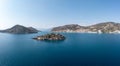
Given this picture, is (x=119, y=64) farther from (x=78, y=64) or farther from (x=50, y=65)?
(x=50, y=65)

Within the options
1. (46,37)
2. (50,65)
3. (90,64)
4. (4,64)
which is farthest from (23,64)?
(46,37)

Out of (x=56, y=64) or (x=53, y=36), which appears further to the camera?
(x=53, y=36)

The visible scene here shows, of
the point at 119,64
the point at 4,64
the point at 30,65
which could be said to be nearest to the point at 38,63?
the point at 30,65

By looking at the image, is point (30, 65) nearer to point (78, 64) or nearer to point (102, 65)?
point (78, 64)

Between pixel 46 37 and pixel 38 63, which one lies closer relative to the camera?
pixel 38 63

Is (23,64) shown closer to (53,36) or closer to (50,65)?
(50,65)

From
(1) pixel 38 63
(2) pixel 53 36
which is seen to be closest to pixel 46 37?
(2) pixel 53 36

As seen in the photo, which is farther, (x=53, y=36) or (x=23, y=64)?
(x=53, y=36)
